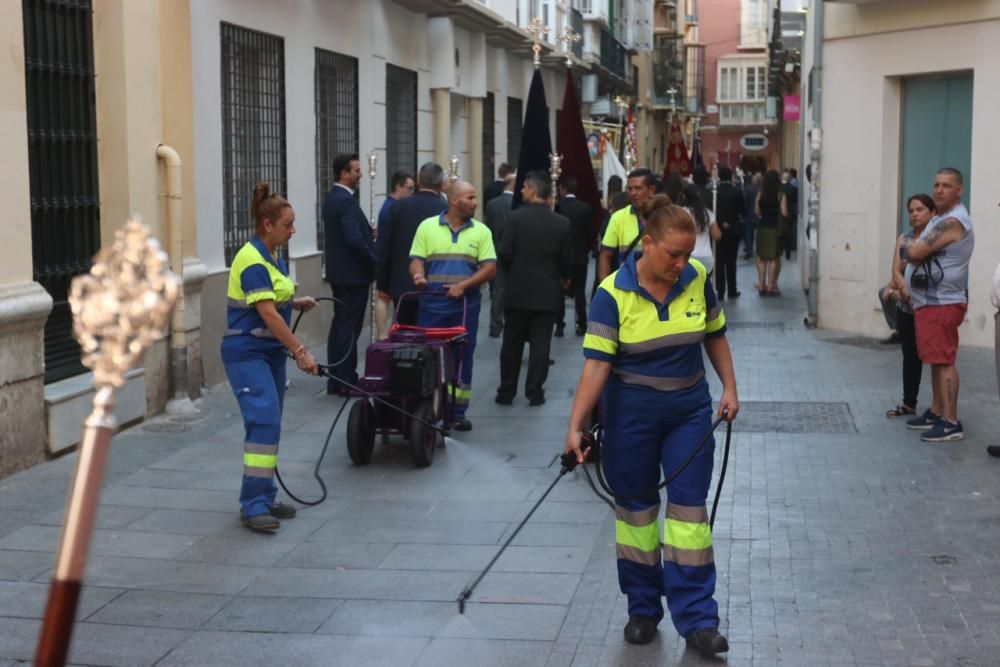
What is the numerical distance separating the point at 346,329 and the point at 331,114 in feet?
17.7

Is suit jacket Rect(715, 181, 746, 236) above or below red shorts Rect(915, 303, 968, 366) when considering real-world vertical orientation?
above

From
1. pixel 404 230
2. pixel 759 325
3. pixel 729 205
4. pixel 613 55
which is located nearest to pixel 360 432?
pixel 404 230

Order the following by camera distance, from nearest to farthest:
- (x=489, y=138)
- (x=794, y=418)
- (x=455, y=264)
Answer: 1. (x=455, y=264)
2. (x=794, y=418)
3. (x=489, y=138)

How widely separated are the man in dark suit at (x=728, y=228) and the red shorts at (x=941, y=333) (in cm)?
1106

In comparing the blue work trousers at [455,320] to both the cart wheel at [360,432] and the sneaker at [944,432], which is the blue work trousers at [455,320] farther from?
the sneaker at [944,432]

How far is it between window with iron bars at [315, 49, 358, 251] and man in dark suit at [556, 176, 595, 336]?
2542 millimetres

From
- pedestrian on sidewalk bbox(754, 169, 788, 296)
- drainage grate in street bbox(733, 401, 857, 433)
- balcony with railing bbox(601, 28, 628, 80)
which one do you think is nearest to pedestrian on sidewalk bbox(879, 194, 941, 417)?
drainage grate in street bbox(733, 401, 857, 433)

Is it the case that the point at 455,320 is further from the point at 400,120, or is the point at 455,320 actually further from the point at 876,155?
the point at 400,120

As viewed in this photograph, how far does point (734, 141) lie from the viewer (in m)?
78.2

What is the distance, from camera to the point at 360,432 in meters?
9.77

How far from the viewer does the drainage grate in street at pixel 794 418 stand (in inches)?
436

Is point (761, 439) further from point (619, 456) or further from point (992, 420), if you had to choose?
point (619, 456)

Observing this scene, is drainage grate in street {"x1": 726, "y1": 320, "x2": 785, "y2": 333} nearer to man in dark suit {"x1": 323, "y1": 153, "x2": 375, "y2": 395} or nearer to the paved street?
the paved street

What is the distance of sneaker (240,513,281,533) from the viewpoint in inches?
314
